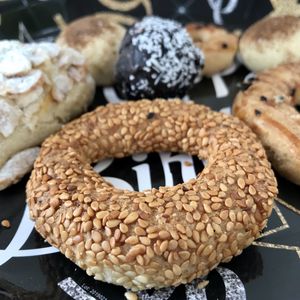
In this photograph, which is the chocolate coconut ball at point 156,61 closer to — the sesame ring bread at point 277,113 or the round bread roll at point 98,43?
the round bread roll at point 98,43

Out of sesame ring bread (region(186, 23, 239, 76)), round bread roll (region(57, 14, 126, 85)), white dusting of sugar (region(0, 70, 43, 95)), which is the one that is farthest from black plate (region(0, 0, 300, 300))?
round bread roll (region(57, 14, 126, 85))

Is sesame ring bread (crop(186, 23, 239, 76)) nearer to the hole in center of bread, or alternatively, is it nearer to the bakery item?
the hole in center of bread

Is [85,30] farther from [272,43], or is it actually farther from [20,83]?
[272,43]

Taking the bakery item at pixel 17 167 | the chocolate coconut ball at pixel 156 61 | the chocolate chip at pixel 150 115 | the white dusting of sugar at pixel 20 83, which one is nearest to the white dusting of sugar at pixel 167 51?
the chocolate coconut ball at pixel 156 61

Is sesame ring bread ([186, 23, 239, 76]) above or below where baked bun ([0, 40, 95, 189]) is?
below

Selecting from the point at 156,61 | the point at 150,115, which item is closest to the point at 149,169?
the point at 150,115
